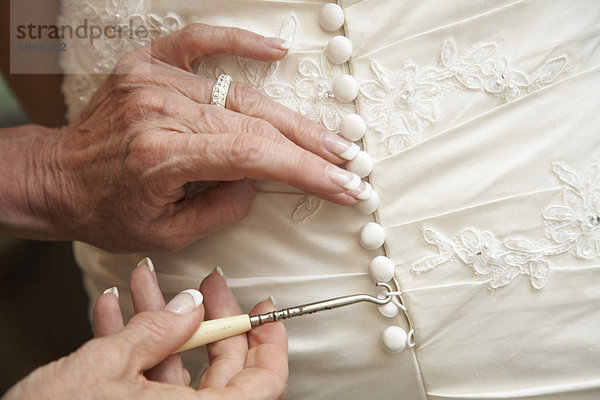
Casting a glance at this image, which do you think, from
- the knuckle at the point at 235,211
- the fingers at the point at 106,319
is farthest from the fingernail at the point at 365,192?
the fingers at the point at 106,319

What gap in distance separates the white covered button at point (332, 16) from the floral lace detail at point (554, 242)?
1.46 ft

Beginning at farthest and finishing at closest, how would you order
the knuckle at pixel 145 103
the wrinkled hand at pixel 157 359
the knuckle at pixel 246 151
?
the knuckle at pixel 145 103, the knuckle at pixel 246 151, the wrinkled hand at pixel 157 359

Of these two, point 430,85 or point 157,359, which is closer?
point 157,359

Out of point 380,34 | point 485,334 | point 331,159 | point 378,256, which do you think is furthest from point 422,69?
point 485,334

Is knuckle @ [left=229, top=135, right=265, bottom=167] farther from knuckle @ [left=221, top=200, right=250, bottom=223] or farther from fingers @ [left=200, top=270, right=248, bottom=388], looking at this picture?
fingers @ [left=200, top=270, right=248, bottom=388]

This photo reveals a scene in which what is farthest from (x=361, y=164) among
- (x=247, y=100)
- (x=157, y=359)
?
(x=157, y=359)

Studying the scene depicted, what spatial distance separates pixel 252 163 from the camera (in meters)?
0.68

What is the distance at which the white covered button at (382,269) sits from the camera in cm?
76

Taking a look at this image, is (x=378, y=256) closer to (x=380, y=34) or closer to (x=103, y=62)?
(x=380, y=34)

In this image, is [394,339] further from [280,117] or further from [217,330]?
[280,117]

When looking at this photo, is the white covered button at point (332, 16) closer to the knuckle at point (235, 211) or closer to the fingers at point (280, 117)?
the fingers at point (280, 117)

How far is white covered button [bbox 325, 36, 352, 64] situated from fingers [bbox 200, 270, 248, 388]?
17.8 inches

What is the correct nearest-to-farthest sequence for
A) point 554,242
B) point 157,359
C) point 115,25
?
point 157,359, point 554,242, point 115,25

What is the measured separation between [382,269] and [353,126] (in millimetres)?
254
